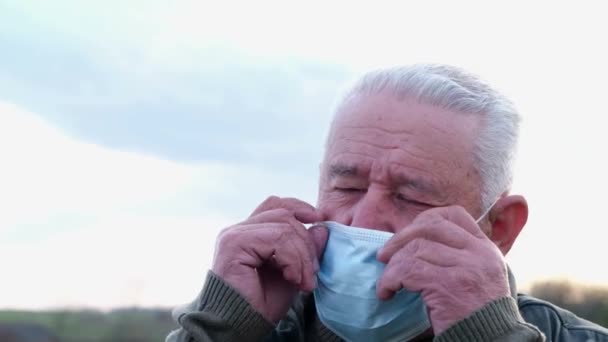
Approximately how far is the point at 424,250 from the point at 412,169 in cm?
53

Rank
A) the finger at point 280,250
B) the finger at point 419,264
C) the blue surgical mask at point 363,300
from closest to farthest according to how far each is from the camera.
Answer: the finger at point 419,264 < the blue surgical mask at point 363,300 < the finger at point 280,250

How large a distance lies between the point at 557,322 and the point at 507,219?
0.51 meters

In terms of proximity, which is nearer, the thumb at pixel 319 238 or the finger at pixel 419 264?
the finger at pixel 419 264

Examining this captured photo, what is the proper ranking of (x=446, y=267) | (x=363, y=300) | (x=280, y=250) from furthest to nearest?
1. (x=280, y=250)
2. (x=363, y=300)
3. (x=446, y=267)

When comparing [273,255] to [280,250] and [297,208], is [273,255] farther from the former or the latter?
[297,208]

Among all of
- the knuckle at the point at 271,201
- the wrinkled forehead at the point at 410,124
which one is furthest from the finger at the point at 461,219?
the knuckle at the point at 271,201

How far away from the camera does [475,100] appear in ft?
14.1

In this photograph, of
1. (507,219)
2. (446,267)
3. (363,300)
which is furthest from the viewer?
(507,219)

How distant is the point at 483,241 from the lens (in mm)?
3691

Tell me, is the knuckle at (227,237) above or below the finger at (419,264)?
above

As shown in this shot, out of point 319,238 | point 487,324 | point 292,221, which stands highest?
point 292,221

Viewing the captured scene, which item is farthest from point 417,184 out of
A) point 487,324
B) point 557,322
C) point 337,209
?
point 557,322

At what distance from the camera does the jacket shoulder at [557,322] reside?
424 cm

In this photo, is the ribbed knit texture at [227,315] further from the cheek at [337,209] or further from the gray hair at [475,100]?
the gray hair at [475,100]
